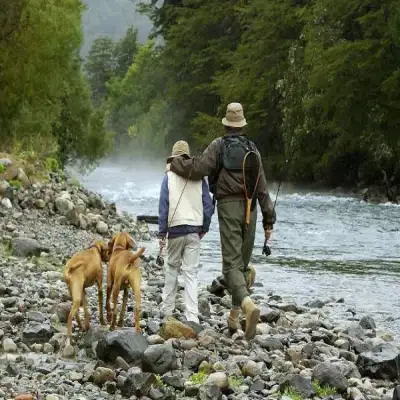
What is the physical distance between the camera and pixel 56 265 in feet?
41.3

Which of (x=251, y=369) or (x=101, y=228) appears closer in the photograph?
(x=251, y=369)

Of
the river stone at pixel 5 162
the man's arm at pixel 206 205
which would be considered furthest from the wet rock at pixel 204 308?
the river stone at pixel 5 162

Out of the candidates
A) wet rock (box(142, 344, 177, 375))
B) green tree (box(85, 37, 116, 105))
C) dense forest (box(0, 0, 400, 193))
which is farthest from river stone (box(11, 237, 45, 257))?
green tree (box(85, 37, 116, 105))

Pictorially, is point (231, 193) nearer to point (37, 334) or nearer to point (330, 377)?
point (37, 334)

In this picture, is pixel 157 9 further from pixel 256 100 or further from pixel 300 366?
pixel 300 366

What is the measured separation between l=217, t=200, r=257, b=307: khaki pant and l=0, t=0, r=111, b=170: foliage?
632 inches

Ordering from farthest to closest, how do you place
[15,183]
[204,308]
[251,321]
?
[15,183] → [204,308] → [251,321]

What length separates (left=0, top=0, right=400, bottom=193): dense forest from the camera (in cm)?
2839

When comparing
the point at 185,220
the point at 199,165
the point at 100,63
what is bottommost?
the point at 185,220

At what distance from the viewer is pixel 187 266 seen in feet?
28.5

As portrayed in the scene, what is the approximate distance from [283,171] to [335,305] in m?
31.3

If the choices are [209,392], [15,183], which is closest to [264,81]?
[15,183]

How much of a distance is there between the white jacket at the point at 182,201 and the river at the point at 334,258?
9.42 ft

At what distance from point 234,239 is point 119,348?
2037mm
